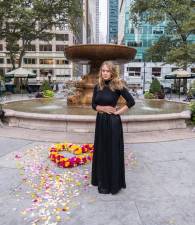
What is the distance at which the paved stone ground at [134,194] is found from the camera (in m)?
3.70

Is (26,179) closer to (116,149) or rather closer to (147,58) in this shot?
(116,149)

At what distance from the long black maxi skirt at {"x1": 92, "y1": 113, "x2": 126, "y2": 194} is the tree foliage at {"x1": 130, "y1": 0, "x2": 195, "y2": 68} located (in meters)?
24.2

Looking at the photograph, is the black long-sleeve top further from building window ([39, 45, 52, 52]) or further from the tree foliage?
building window ([39, 45, 52, 52])

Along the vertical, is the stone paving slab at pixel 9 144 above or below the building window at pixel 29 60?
below

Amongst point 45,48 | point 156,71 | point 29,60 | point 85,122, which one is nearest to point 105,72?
point 85,122

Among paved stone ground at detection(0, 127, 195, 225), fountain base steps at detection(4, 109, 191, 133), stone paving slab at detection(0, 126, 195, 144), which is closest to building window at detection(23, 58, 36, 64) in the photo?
fountain base steps at detection(4, 109, 191, 133)

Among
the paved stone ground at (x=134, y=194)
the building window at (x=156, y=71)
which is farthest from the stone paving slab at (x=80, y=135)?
the building window at (x=156, y=71)

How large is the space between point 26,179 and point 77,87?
352 inches

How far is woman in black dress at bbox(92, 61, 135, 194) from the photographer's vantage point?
4.46 m

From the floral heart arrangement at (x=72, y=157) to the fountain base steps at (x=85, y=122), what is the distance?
2.10m

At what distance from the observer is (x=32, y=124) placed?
9.32 m

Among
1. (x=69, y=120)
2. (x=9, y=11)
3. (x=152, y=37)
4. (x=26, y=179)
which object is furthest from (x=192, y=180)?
(x=152, y=37)

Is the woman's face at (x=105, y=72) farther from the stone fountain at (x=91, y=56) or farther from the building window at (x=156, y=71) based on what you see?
the building window at (x=156, y=71)

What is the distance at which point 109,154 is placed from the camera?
4.52 meters
